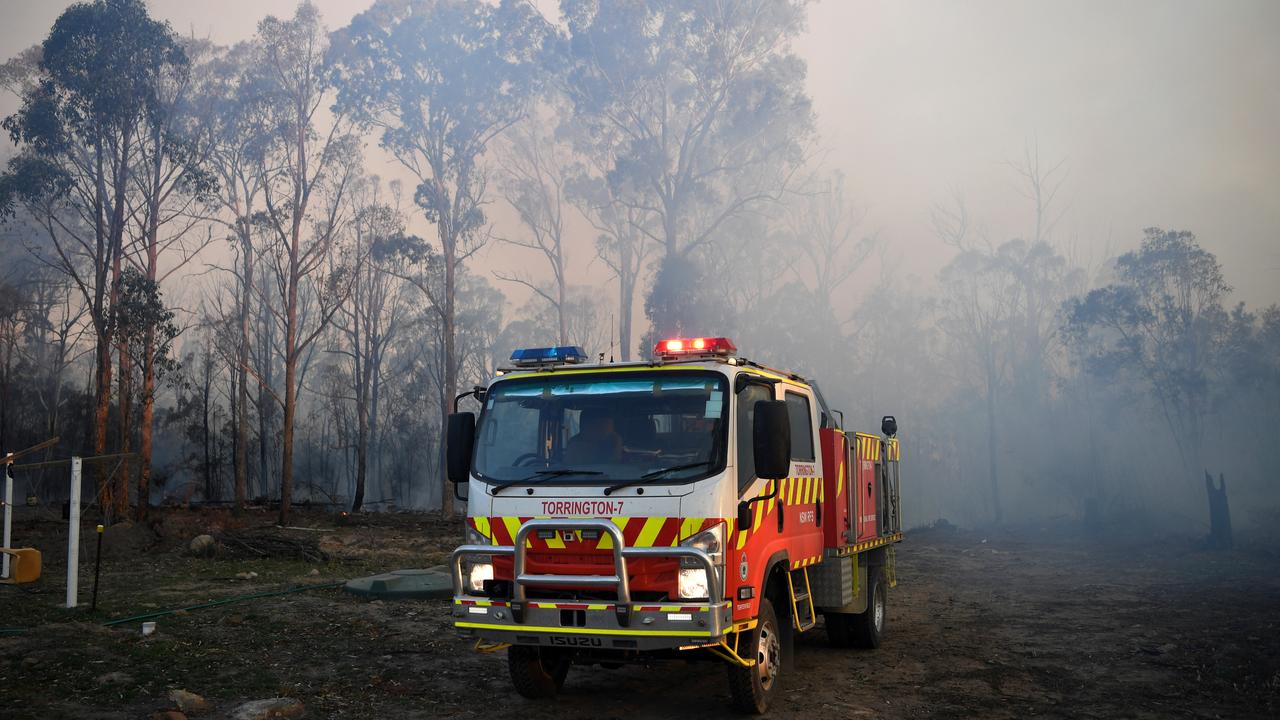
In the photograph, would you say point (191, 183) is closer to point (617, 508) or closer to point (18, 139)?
point (18, 139)

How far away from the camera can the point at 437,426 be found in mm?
62250

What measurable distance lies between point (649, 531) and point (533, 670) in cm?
217

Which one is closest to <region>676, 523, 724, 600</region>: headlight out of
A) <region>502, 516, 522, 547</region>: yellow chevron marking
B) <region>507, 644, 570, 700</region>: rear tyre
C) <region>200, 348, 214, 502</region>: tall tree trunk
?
<region>502, 516, 522, 547</region>: yellow chevron marking

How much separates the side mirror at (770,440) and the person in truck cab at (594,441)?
108cm

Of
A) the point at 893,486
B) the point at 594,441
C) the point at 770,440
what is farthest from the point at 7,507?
the point at 893,486

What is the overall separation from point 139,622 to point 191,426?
4447 centimetres

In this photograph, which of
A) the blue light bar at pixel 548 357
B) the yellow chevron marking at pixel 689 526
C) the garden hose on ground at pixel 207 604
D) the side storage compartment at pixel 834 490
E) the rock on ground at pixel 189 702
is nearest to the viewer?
the yellow chevron marking at pixel 689 526

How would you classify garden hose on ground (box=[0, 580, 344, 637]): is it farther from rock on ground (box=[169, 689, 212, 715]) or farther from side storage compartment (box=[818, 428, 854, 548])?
side storage compartment (box=[818, 428, 854, 548])

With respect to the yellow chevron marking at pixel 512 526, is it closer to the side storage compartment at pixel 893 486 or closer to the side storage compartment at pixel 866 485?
the side storage compartment at pixel 866 485

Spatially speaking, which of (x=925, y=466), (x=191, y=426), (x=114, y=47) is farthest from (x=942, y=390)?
(x=114, y=47)

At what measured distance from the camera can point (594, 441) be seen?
7.24 metres

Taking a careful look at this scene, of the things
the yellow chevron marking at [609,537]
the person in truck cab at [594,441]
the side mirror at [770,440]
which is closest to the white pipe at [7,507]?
→ the person in truck cab at [594,441]

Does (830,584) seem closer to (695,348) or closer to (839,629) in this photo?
(839,629)

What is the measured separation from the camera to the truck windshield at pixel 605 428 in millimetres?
6898
